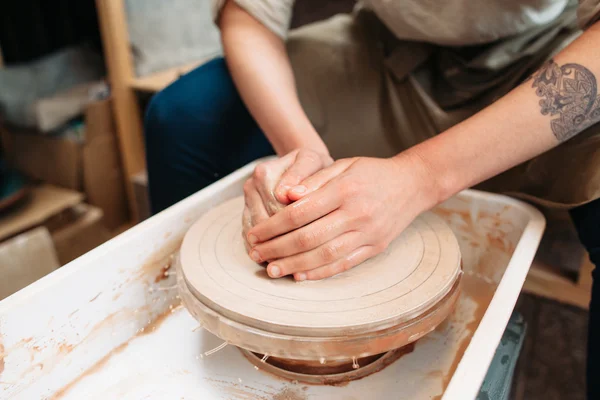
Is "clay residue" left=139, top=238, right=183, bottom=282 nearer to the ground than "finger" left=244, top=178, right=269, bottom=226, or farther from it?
nearer to the ground

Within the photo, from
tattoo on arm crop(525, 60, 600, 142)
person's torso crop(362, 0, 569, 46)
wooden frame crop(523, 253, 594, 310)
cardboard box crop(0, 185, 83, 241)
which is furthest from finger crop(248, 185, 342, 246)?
cardboard box crop(0, 185, 83, 241)

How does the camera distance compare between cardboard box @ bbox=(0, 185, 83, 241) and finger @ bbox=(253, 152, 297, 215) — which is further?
cardboard box @ bbox=(0, 185, 83, 241)

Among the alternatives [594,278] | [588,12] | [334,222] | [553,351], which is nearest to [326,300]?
[334,222]

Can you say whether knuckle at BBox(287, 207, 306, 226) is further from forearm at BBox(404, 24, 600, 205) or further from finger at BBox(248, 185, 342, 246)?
forearm at BBox(404, 24, 600, 205)

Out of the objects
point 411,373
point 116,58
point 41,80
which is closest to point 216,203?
point 411,373

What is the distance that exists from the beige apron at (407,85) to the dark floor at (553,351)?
46 cm

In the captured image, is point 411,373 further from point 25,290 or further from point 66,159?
point 66,159

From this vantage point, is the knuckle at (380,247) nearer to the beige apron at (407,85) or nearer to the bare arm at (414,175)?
the bare arm at (414,175)

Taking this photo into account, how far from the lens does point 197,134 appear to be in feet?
3.68

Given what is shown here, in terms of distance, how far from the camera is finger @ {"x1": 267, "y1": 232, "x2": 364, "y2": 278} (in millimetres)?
658

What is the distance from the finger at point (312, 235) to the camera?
650 millimetres

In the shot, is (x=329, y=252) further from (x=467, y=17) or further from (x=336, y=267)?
(x=467, y=17)

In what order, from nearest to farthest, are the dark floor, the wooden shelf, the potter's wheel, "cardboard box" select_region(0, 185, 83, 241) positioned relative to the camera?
the potter's wheel < the dark floor < "cardboard box" select_region(0, 185, 83, 241) < the wooden shelf

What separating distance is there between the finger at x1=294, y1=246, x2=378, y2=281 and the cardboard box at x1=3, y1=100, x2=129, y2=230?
1.47 metres
